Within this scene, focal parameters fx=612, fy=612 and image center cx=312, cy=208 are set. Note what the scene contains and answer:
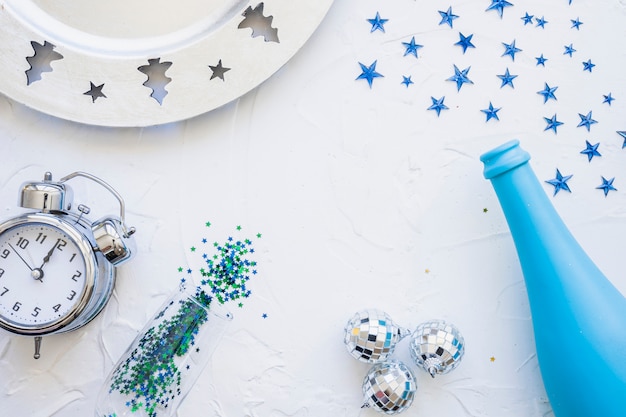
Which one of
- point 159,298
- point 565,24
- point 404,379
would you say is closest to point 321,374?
point 404,379

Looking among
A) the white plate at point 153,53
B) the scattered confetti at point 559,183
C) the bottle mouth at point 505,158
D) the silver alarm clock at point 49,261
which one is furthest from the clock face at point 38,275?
the scattered confetti at point 559,183

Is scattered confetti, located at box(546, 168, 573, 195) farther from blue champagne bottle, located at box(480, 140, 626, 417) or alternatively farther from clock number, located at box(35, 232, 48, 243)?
clock number, located at box(35, 232, 48, 243)

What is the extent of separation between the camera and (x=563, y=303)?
2.32ft

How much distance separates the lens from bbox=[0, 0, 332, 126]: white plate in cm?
75

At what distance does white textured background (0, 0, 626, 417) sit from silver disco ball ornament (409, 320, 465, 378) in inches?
2.0

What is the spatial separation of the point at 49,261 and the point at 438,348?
18.3 inches

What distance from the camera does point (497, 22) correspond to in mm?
806

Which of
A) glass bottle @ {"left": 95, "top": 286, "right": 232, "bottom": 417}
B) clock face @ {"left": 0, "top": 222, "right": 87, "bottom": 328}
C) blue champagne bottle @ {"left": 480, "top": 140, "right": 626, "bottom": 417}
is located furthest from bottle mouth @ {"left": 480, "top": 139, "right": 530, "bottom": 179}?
clock face @ {"left": 0, "top": 222, "right": 87, "bottom": 328}

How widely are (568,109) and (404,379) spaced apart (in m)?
0.41

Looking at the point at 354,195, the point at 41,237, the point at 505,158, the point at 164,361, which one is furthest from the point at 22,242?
the point at 505,158

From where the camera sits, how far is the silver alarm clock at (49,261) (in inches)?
27.4

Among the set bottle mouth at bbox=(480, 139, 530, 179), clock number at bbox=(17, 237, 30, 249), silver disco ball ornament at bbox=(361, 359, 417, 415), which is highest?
bottle mouth at bbox=(480, 139, 530, 179)

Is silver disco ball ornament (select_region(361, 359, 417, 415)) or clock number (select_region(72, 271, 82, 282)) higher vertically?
clock number (select_region(72, 271, 82, 282))

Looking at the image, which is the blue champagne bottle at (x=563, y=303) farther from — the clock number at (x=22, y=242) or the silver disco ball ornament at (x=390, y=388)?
the clock number at (x=22, y=242)
